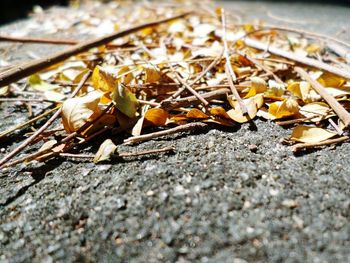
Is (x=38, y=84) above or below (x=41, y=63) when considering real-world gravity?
below

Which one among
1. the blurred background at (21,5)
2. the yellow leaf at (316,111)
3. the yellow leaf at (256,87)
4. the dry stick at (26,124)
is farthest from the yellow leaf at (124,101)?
the blurred background at (21,5)

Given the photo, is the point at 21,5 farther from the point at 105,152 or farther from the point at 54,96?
the point at 105,152

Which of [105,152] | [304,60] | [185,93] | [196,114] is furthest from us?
[304,60]

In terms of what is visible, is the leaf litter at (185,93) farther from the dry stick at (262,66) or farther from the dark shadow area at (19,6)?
the dark shadow area at (19,6)

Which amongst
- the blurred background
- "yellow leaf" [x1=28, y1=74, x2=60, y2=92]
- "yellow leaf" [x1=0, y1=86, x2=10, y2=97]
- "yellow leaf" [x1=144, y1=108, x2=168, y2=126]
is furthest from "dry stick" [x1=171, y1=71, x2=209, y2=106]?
the blurred background

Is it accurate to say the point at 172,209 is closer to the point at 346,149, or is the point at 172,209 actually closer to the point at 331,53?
the point at 346,149

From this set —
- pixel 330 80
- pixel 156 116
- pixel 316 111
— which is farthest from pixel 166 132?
pixel 330 80
